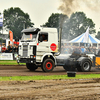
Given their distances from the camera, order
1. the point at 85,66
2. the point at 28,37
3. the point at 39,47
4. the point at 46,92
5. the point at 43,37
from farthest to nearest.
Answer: the point at 85,66, the point at 28,37, the point at 43,37, the point at 39,47, the point at 46,92

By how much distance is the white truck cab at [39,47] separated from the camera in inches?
609

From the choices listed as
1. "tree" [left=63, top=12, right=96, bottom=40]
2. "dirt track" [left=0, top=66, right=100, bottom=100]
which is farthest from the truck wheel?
"tree" [left=63, top=12, right=96, bottom=40]

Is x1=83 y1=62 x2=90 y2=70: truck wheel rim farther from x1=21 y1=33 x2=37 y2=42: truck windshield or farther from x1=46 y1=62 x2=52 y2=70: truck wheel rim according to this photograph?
x1=21 y1=33 x2=37 y2=42: truck windshield

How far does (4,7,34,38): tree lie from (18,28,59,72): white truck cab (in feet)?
208

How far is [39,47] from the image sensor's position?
15508mm

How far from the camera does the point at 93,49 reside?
2658 cm

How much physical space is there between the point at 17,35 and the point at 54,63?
64.1 metres

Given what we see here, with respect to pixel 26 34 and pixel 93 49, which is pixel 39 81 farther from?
pixel 93 49

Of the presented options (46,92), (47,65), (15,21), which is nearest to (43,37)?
(47,65)

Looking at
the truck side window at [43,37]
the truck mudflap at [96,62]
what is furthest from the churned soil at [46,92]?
the truck mudflap at [96,62]

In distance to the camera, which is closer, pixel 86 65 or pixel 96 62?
pixel 86 65

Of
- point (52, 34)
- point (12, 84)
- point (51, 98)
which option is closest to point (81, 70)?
point (52, 34)

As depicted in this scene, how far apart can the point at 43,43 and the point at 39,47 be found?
0.36 metres

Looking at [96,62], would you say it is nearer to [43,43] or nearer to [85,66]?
[85,66]
